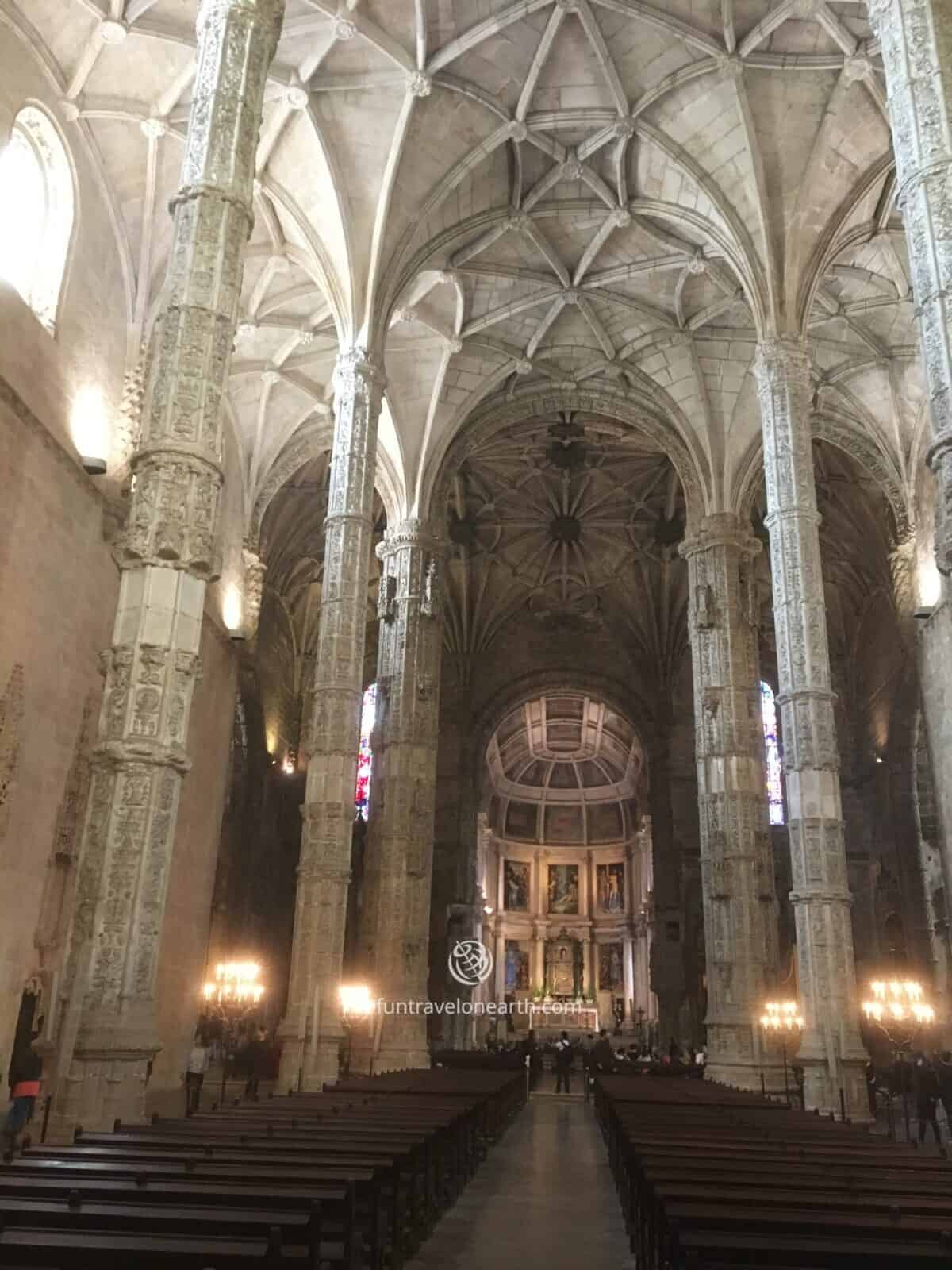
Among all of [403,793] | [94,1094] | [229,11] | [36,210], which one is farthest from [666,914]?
[229,11]

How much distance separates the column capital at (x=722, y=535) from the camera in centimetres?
2731

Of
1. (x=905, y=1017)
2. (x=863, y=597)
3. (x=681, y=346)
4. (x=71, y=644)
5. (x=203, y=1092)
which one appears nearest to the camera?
(x=71, y=644)

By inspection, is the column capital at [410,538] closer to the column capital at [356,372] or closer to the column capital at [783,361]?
the column capital at [356,372]

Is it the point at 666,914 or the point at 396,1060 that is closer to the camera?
the point at 396,1060

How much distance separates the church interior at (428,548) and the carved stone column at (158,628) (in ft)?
0.13

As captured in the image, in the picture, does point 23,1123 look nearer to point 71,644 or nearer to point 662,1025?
point 71,644

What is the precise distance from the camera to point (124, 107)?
18969mm

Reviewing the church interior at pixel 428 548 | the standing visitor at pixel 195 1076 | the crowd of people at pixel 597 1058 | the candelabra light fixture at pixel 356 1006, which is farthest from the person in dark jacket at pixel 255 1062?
the crowd of people at pixel 597 1058

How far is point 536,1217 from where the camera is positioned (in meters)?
10.4

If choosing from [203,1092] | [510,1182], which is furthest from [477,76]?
[203,1092]

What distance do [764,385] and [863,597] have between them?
72.6 ft

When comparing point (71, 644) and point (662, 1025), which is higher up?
point (71, 644)

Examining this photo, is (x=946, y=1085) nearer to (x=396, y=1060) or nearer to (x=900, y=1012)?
(x=396, y=1060)

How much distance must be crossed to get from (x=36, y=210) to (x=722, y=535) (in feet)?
58.1
